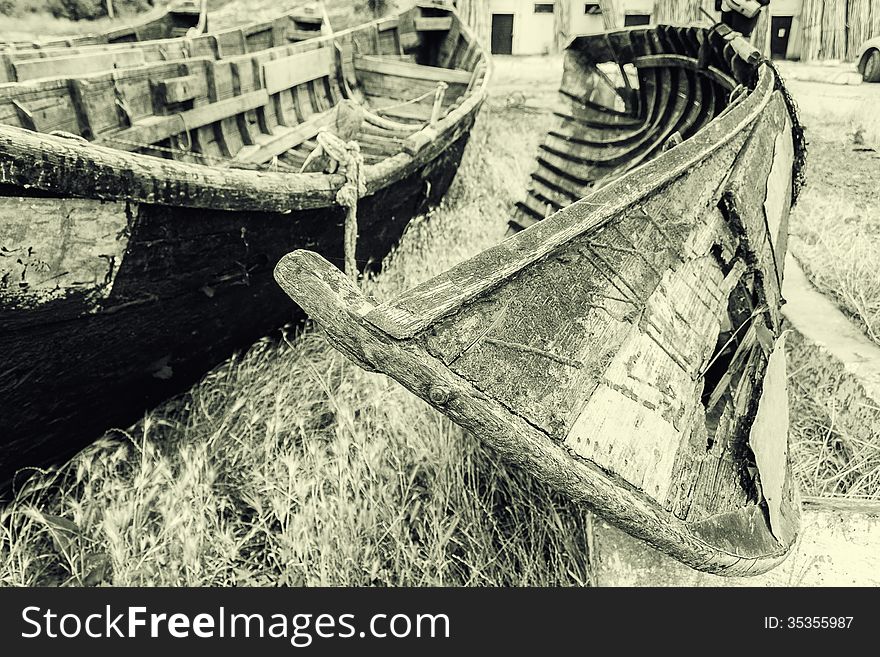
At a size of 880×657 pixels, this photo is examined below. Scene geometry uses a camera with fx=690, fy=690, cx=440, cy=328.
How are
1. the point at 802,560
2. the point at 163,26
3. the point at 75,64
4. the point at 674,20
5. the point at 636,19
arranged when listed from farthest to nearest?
1. the point at 163,26
2. the point at 636,19
3. the point at 674,20
4. the point at 75,64
5. the point at 802,560

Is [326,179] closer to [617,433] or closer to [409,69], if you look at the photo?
[617,433]

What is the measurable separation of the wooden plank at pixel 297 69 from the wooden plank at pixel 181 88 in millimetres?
630

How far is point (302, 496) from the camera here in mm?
2709

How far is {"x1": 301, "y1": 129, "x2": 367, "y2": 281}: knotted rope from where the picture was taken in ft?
10.6

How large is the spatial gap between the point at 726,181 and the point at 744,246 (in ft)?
0.83

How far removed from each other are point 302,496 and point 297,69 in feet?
12.4

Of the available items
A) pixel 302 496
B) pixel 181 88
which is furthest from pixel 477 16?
pixel 302 496

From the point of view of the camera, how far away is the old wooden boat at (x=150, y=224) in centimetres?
227

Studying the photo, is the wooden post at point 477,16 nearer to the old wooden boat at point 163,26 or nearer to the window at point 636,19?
the window at point 636,19

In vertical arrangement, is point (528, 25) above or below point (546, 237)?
above

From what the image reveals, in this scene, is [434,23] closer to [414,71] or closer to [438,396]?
[414,71]

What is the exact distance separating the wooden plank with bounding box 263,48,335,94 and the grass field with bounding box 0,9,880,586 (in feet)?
7.99

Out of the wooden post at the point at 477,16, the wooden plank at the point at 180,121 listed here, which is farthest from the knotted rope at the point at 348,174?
the wooden post at the point at 477,16
